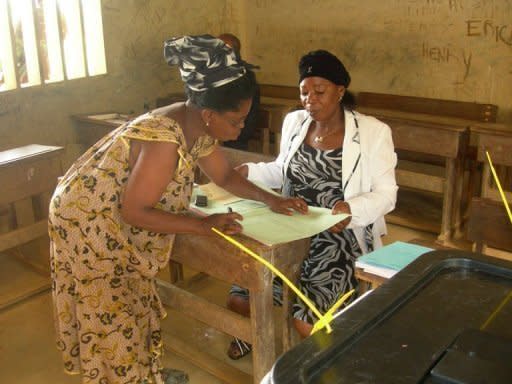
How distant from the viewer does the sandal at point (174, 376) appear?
2.56 metres

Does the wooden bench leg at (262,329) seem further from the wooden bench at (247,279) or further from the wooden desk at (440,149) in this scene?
the wooden desk at (440,149)

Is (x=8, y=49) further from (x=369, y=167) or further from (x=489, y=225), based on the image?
(x=489, y=225)

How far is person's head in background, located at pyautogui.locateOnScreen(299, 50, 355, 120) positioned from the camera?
7.97ft

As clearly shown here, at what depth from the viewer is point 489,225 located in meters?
1.97

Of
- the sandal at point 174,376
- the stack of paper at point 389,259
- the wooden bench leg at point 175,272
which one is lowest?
the sandal at point 174,376

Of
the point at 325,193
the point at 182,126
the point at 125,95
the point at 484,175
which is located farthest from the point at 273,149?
the point at 182,126

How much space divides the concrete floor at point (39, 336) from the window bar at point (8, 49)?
4.74ft

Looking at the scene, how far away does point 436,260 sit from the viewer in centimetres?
97

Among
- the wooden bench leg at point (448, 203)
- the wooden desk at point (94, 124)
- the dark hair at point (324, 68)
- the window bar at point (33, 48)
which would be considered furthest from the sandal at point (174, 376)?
the window bar at point (33, 48)

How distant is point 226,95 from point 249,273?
577 mm

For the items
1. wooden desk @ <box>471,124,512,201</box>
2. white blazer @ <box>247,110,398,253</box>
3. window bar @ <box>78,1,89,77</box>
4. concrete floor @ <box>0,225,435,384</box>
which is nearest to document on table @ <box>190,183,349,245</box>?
white blazer @ <box>247,110,398,253</box>

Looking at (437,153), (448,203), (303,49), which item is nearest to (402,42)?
(303,49)

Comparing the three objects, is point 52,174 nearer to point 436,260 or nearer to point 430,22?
point 436,260

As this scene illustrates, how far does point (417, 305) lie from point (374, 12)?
4.87 metres
